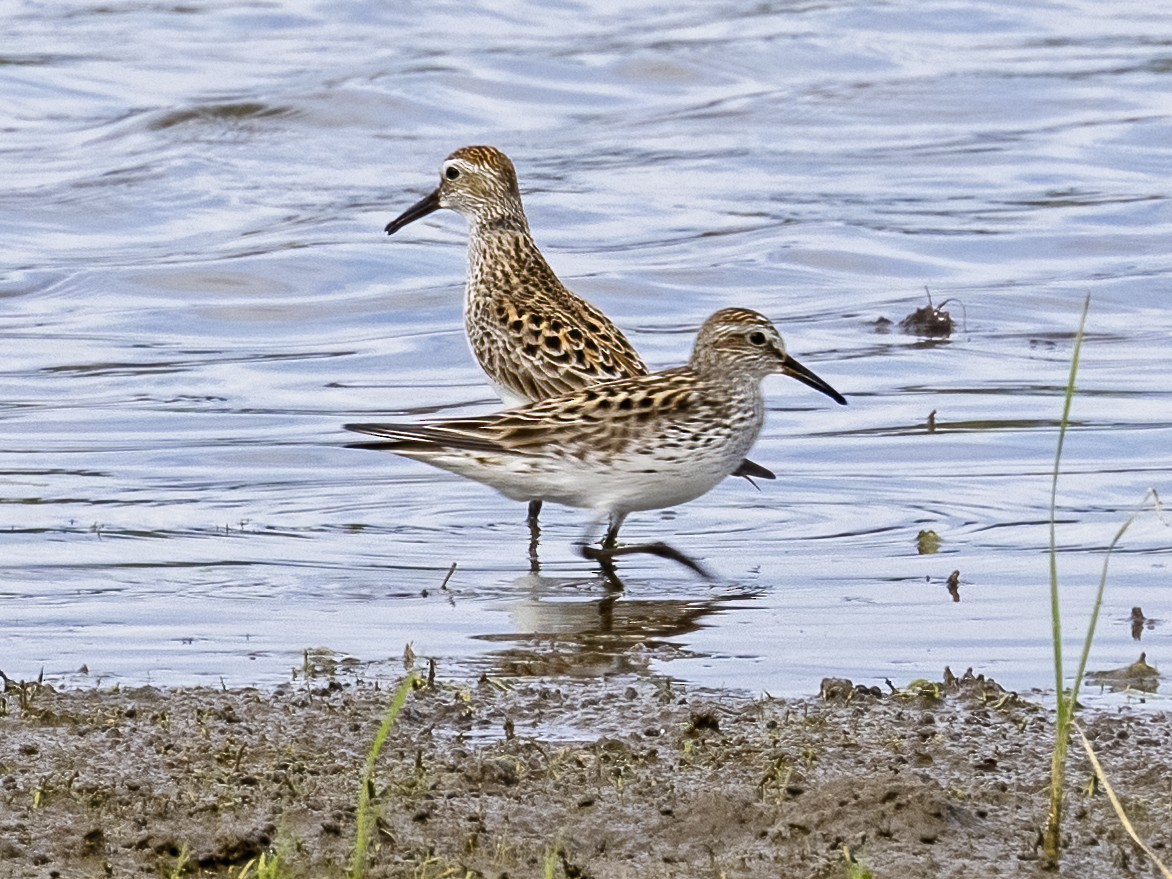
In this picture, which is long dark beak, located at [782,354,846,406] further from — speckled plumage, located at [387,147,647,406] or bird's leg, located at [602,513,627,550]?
bird's leg, located at [602,513,627,550]

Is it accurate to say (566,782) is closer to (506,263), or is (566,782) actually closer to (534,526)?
(534,526)

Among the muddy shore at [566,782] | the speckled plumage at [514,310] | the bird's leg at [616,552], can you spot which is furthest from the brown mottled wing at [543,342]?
the muddy shore at [566,782]

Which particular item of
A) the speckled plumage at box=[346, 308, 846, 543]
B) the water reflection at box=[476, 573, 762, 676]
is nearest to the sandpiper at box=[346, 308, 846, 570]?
the speckled plumage at box=[346, 308, 846, 543]

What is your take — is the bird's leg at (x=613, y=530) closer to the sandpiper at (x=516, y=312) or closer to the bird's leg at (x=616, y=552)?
the bird's leg at (x=616, y=552)

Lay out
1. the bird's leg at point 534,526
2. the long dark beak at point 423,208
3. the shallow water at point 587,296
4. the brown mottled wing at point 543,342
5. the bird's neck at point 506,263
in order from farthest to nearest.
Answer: the long dark beak at point 423,208 → the bird's neck at point 506,263 → the brown mottled wing at point 543,342 → the bird's leg at point 534,526 → the shallow water at point 587,296

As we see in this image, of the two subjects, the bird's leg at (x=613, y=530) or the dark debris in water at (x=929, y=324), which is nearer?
the bird's leg at (x=613, y=530)

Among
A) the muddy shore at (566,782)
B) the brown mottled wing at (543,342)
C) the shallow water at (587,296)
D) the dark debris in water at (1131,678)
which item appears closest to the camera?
the muddy shore at (566,782)

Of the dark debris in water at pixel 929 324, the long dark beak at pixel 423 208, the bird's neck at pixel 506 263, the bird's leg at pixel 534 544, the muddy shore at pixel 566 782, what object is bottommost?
the bird's leg at pixel 534 544

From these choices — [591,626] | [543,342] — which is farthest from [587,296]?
[591,626]

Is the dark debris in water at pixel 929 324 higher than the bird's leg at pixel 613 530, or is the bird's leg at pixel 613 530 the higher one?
the dark debris in water at pixel 929 324

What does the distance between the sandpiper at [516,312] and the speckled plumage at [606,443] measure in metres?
0.27

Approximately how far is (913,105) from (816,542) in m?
13.1

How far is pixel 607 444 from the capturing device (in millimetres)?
7785

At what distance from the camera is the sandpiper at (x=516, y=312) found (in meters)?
8.91
